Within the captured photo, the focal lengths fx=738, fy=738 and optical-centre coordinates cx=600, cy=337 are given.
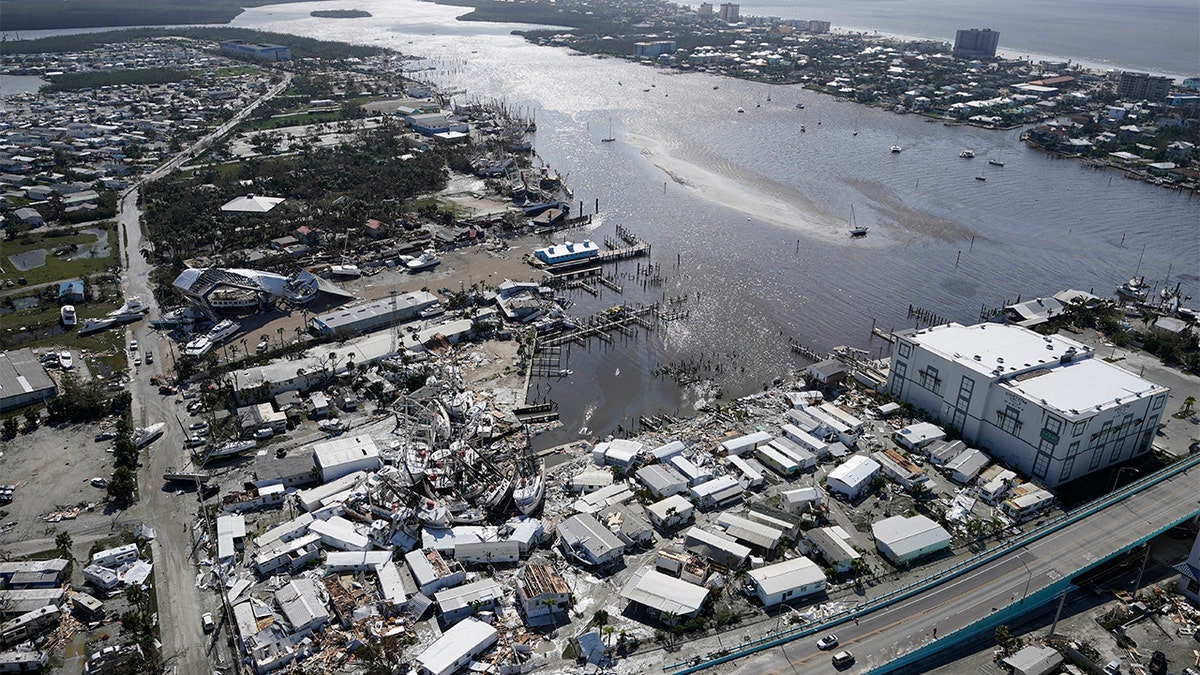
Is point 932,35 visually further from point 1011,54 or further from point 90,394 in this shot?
point 90,394

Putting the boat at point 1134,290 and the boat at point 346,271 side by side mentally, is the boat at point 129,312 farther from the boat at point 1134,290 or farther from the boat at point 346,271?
the boat at point 1134,290

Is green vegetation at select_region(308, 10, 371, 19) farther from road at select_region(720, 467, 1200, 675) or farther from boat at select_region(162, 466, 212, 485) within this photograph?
road at select_region(720, 467, 1200, 675)

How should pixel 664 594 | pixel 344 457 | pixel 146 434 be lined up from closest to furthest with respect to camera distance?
pixel 664 594 < pixel 344 457 < pixel 146 434

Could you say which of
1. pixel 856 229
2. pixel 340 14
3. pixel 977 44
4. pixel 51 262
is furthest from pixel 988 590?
pixel 340 14

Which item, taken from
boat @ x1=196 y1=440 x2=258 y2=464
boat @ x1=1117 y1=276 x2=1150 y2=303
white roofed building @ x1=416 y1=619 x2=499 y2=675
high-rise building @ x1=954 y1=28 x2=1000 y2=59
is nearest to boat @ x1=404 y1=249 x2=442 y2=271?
boat @ x1=196 y1=440 x2=258 y2=464

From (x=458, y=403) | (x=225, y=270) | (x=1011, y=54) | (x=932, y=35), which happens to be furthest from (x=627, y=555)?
(x=932, y=35)

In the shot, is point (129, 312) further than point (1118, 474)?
Yes

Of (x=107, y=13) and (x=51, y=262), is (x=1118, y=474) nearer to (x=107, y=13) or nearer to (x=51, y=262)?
(x=51, y=262)

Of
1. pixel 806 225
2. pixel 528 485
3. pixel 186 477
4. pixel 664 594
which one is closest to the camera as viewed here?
pixel 664 594
